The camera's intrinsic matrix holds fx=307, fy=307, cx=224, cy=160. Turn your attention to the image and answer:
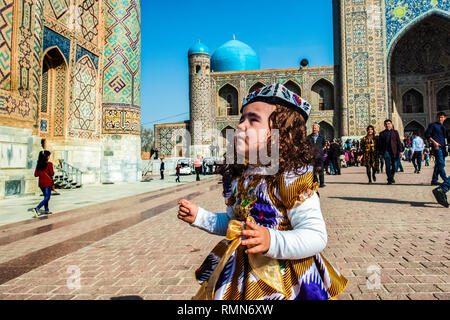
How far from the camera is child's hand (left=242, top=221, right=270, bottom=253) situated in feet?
3.04

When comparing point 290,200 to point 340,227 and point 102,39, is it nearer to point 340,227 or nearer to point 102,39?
point 340,227

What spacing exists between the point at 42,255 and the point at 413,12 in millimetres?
28567

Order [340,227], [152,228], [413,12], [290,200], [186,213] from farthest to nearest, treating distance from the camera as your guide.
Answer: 1. [413,12]
2. [152,228]
3. [340,227]
4. [186,213]
5. [290,200]

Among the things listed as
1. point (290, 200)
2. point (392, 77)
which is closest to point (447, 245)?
point (290, 200)

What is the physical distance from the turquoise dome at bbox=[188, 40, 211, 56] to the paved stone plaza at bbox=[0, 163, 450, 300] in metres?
25.1

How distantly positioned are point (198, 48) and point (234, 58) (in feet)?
13.7

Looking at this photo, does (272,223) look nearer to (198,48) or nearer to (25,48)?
(25,48)

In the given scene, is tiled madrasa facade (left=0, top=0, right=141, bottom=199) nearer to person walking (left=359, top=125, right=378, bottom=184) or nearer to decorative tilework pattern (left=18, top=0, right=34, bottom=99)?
decorative tilework pattern (left=18, top=0, right=34, bottom=99)

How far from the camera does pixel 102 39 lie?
13.0 meters

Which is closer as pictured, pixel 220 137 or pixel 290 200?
pixel 290 200

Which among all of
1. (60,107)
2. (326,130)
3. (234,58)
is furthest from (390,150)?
(234,58)

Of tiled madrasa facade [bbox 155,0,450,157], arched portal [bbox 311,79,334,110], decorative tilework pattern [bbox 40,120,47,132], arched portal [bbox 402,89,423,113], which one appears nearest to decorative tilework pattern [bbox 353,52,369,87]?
tiled madrasa facade [bbox 155,0,450,157]

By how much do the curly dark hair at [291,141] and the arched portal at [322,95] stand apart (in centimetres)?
2673

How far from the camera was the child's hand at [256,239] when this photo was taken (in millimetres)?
925
